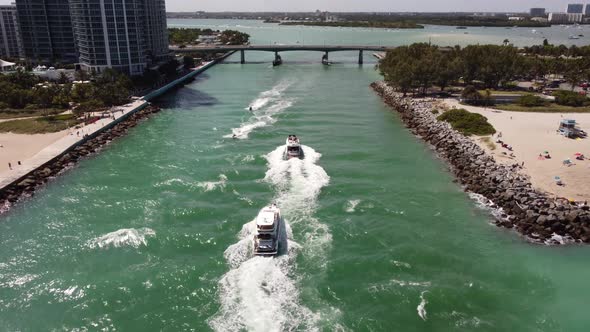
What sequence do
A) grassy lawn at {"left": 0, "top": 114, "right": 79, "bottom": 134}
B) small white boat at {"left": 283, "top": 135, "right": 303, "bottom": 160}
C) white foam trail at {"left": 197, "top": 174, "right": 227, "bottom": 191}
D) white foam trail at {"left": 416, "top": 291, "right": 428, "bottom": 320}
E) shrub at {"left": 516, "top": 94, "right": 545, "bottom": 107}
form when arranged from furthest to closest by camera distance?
shrub at {"left": 516, "top": 94, "right": 545, "bottom": 107} → grassy lawn at {"left": 0, "top": 114, "right": 79, "bottom": 134} → small white boat at {"left": 283, "top": 135, "right": 303, "bottom": 160} → white foam trail at {"left": 197, "top": 174, "right": 227, "bottom": 191} → white foam trail at {"left": 416, "top": 291, "right": 428, "bottom": 320}

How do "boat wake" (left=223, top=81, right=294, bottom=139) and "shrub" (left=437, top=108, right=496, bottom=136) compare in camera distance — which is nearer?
"shrub" (left=437, top=108, right=496, bottom=136)

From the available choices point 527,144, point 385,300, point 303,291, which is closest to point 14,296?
point 303,291

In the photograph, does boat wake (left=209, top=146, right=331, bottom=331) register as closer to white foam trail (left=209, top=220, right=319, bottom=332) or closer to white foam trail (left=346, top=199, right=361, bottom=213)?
white foam trail (left=209, top=220, right=319, bottom=332)

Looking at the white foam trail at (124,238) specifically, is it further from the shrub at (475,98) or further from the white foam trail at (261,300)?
the shrub at (475,98)

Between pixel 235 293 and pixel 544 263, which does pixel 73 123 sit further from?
pixel 544 263

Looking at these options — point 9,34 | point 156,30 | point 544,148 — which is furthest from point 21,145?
point 9,34

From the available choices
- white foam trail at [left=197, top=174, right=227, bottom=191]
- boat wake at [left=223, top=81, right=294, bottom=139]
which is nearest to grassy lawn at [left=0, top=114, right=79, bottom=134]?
boat wake at [left=223, top=81, right=294, bottom=139]

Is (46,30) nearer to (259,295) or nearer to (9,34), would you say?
(9,34)
